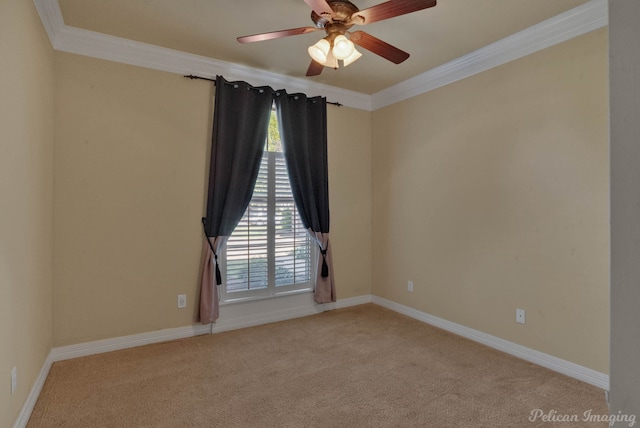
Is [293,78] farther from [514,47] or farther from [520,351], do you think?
[520,351]

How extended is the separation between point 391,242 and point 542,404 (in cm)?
232

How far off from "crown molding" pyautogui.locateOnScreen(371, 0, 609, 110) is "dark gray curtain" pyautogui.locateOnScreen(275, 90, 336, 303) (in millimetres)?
1075

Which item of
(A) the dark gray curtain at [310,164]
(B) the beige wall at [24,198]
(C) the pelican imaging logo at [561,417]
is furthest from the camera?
(A) the dark gray curtain at [310,164]

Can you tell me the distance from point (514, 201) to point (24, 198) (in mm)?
3614

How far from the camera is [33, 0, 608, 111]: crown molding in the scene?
253 centimetres

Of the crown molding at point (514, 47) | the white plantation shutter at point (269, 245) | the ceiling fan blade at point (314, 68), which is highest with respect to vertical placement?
the crown molding at point (514, 47)

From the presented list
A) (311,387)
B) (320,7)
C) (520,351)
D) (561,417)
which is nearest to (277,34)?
(320,7)

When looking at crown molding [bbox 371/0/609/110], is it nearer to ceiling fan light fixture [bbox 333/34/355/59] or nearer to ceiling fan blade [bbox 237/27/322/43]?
ceiling fan light fixture [bbox 333/34/355/59]

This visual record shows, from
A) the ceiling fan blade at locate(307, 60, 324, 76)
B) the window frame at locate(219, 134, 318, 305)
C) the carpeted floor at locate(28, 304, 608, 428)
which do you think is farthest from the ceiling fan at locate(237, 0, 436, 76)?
the carpeted floor at locate(28, 304, 608, 428)

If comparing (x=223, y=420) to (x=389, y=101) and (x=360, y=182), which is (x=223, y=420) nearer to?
(x=360, y=182)

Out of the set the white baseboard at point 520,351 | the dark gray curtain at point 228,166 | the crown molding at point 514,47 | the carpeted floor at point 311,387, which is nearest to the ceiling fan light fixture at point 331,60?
the dark gray curtain at point 228,166

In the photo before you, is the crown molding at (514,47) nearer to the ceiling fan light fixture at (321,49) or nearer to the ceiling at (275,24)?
the ceiling at (275,24)

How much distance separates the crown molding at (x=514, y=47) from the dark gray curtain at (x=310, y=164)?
3.53 feet

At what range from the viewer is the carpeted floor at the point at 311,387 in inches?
83.1
